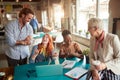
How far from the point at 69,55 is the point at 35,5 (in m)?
8.68

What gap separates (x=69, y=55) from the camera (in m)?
2.53

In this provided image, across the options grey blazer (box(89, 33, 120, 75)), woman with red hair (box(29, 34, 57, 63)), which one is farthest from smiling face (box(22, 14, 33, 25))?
grey blazer (box(89, 33, 120, 75))

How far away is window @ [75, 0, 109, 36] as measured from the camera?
3.67 m

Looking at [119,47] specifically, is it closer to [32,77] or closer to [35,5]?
[32,77]

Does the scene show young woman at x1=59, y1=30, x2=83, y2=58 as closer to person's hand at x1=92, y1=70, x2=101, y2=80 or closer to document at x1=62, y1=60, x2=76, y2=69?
document at x1=62, y1=60, x2=76, y2=69

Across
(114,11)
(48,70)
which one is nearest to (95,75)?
(48,70)

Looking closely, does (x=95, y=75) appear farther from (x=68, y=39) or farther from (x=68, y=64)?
(x=68, y=39)

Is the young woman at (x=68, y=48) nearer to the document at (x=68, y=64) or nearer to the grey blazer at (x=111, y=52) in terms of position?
the document at (x=68, y=64)

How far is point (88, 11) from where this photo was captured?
4.46 meters

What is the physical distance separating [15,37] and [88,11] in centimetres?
269

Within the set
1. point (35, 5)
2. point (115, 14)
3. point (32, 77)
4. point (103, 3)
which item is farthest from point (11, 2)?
point (32, 77)

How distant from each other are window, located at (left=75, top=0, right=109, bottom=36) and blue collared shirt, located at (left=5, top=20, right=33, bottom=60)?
5.98 feet

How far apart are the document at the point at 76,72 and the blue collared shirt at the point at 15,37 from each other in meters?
0.83

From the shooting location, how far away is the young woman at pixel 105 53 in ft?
4.87
